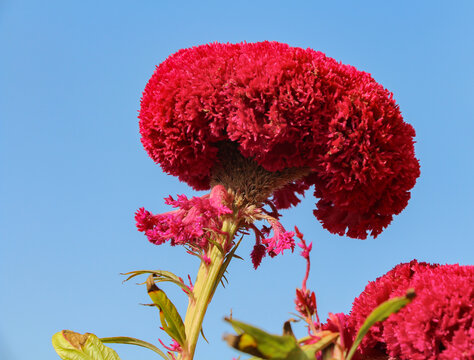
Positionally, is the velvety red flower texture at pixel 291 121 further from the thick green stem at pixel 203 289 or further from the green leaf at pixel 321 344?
the green leaf at pixel 321 344

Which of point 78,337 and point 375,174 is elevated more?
point 375,174

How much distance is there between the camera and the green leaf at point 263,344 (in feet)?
4.77

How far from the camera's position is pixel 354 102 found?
232 centimetres

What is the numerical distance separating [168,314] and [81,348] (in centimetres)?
54

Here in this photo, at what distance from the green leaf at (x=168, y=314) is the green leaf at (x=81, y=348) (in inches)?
13.4

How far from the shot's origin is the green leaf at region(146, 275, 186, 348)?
2.37 m

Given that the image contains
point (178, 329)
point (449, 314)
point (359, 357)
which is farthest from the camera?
point (178, 329)

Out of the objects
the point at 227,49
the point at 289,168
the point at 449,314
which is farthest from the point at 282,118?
the point at 449,314

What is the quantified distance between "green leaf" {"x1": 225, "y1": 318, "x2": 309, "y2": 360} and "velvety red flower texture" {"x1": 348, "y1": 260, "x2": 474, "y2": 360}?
0.53 meters

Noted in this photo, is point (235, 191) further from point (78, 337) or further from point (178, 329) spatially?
point (78, 337)

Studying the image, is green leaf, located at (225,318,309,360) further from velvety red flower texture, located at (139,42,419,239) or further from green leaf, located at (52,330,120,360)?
green leaf, located at (52,330,120,360)

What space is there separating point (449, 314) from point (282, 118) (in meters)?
1.12

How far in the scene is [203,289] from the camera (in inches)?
Result: 99.4

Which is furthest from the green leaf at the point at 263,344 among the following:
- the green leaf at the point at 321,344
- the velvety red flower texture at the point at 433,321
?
the velvety red flower texture at the point at 433,321
